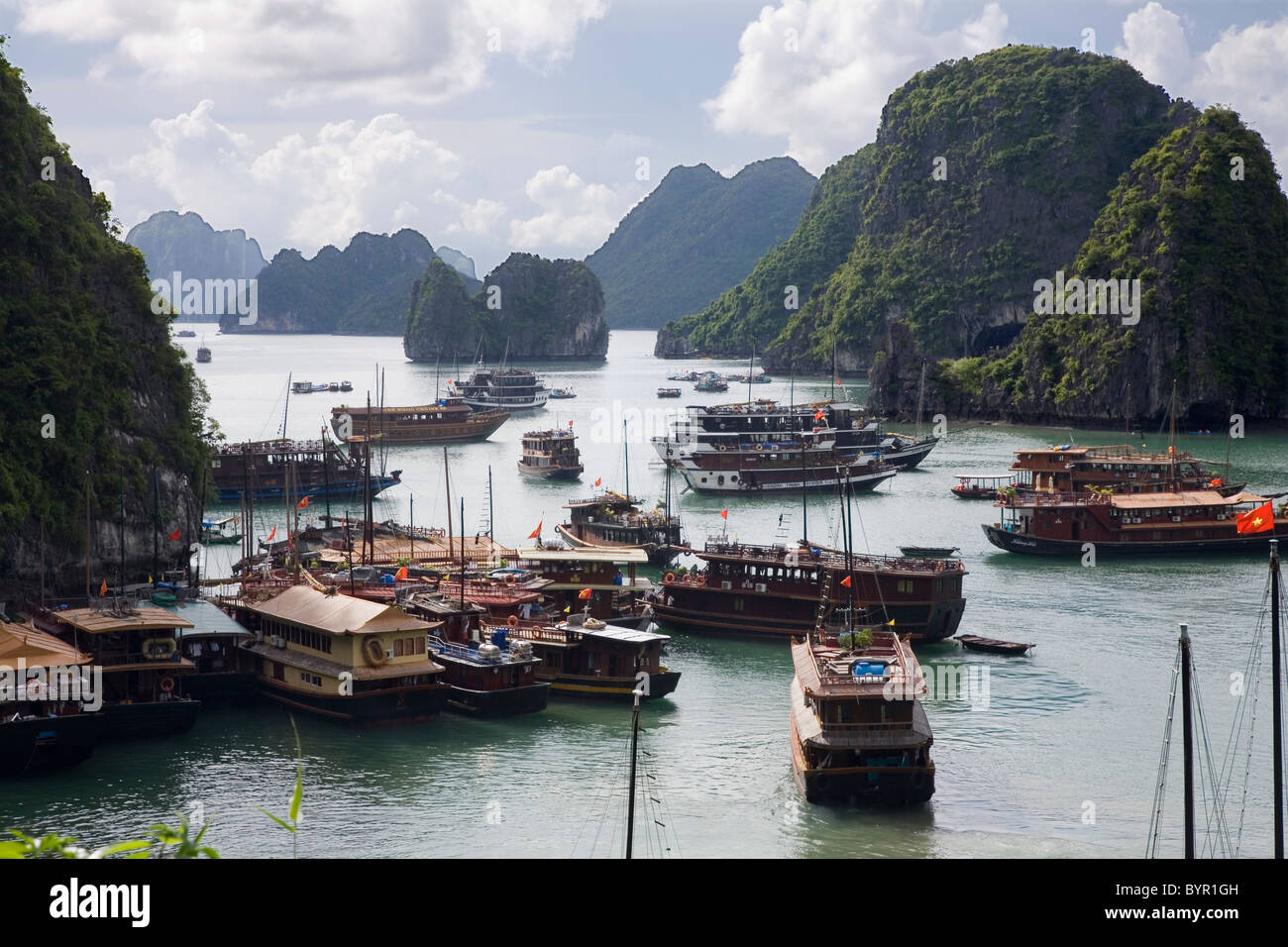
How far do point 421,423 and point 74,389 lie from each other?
74428 millimetres

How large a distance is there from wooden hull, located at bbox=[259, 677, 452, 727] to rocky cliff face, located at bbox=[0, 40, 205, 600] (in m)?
14.1

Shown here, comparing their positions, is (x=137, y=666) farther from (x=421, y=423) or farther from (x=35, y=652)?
(x=421, y=423)

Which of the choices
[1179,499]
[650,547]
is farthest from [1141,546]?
[650,547]

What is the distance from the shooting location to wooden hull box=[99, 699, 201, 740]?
3556cm

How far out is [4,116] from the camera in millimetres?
53594

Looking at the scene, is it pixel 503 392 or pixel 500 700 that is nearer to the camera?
pixel 500 700

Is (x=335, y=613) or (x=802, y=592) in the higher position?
(x=335, y=613)

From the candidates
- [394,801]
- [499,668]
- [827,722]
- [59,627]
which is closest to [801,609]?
[499,668]

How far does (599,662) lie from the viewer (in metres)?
39.8

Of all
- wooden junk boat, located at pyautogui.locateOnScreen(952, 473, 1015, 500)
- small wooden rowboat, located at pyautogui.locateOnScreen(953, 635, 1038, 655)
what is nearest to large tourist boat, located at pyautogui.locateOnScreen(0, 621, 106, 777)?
small wooden rowboat, located at pyautogui.locateOnScreen(953, 635, 1038, 655)

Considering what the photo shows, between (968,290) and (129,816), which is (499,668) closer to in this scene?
(129,816)

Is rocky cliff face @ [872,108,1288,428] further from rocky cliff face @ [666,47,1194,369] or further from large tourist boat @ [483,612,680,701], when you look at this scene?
large tourist boat @ [483,612,680,701]

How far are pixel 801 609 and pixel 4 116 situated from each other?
3682cm
